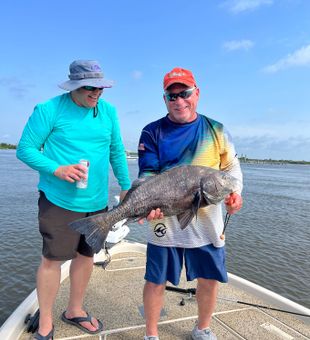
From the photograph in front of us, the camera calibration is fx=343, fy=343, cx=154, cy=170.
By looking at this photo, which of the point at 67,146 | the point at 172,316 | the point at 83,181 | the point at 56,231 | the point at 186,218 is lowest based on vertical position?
the point at 172,316

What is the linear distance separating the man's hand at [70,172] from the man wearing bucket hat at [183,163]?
1.88 feet

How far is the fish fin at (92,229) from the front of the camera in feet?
9.91

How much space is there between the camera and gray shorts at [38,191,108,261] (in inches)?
128

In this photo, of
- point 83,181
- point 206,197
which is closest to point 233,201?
point 206,197

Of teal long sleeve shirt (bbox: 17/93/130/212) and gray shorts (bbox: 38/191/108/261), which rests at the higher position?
teal long sleeve shirt (bbox: 17/93/130/212)

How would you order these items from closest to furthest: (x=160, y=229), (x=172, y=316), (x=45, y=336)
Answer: (x=160, y=229), (x=45, y=336), (x=172, y=316)

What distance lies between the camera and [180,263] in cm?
330

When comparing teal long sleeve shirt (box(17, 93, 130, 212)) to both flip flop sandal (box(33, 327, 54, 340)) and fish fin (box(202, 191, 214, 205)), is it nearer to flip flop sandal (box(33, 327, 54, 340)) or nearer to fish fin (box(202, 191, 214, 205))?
fish fin (box(202, 191, 214, 205))

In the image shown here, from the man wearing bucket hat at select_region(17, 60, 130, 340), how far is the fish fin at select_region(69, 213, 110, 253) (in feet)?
1.08

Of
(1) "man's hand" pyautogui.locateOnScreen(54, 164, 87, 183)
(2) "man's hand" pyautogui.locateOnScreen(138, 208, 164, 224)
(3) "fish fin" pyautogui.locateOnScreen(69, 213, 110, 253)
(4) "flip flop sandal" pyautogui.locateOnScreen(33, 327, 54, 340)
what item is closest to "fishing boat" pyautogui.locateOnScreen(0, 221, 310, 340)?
(4) "flip flop sandal" pyautogui.locateOnScreen(33, 327, 54, 340)

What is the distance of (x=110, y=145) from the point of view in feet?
12.3

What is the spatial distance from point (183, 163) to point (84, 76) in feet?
4.10

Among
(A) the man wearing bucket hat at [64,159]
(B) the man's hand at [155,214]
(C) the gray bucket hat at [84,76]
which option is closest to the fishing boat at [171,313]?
(A) the man wearing bucket hat at [64,159]

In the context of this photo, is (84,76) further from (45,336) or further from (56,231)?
(45,336)
